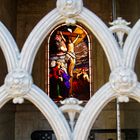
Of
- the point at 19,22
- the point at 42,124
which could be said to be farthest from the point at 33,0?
the point at 42,124

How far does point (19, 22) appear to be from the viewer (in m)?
5.82

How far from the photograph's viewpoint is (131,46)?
1323 mm

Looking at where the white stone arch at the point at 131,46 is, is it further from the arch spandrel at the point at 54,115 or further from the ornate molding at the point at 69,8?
the arch spandrel at the point at 54,115

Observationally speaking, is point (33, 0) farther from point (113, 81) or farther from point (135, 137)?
point (113, 81)

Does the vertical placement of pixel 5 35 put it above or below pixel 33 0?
below

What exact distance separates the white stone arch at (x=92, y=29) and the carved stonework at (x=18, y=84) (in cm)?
4

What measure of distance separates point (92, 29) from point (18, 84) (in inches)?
14.7

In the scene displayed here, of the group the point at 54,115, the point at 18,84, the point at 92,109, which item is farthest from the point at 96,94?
the point at 18,84

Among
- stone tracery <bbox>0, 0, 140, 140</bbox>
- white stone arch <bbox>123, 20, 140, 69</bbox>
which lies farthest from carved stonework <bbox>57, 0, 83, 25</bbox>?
white stone arch <bbox>123, 20, 140, 69</bbox>

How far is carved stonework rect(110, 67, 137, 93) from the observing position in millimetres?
1276

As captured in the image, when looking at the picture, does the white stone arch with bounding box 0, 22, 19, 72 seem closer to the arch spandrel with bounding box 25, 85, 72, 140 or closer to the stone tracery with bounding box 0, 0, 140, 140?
the stone tracery with bounding box 0, 0, 140, 140

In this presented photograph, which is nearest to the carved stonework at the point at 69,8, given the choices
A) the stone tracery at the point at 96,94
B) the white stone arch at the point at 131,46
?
the stone tracery at the point at 96,94

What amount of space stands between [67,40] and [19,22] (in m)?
0.91

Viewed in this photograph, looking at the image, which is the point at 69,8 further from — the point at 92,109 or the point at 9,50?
the point at 92,109
